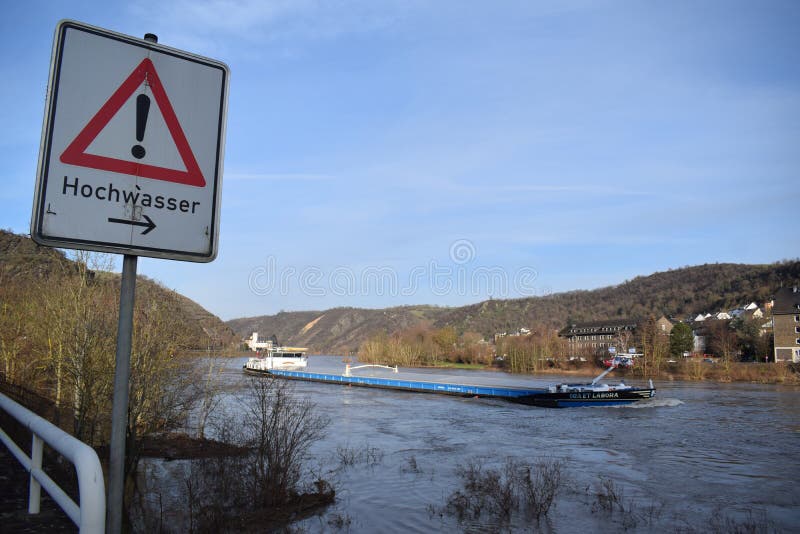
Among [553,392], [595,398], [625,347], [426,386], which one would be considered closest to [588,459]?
[595,398]

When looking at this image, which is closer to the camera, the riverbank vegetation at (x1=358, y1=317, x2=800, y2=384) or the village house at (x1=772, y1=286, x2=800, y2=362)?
the riverbank vegetation at (x1=358, y1=317, x2=800, y2=384)

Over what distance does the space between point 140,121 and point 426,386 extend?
189 feet

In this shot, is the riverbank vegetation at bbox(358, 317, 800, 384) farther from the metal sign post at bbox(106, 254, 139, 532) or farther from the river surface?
the metal sign post at bbox(106, 254, 139, 532)

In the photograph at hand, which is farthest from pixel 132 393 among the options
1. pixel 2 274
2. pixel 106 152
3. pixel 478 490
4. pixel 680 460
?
pixel 2 274

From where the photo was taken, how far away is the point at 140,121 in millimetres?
2479

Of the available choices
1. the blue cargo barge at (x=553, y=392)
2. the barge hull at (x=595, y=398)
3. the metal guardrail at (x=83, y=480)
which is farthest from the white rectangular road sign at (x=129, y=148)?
the barge hull at (x=595, y=398)

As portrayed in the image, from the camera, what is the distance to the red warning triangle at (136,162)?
2324mm

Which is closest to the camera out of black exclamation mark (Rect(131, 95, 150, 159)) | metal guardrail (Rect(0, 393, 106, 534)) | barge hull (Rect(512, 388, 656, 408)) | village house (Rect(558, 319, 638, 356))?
metal guardrail (Rect(0, 393, 106, 534))

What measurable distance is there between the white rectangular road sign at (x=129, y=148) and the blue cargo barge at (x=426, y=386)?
3848cm

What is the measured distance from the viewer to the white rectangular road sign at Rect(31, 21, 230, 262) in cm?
227

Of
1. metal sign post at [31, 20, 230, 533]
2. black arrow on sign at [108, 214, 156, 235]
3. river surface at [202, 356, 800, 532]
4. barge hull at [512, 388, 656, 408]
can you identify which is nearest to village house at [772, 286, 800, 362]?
river surface at [202, 356, 800, 532]

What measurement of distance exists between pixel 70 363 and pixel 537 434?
22616 mm

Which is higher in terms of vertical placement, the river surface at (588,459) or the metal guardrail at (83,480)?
the metal guardrail at (83,480)

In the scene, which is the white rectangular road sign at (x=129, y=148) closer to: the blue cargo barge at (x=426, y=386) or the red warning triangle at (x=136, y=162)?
the red warning triangle at (x=136, y=162)
